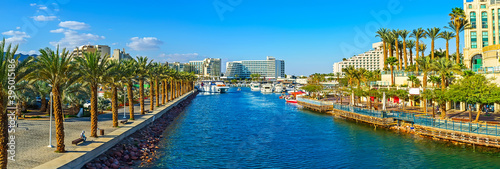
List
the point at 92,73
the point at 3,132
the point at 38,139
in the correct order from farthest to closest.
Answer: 1. the point at 92,73
2. the point at 38,139
3. the point at 3,132

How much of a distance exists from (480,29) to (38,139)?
269 ft

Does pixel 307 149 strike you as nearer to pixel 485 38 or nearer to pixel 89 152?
pixel 89 152

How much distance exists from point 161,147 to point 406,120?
3097 cm

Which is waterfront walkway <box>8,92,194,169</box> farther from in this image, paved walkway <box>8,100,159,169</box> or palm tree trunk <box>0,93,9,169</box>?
palm tree trunk <box>0,93,9,169</box>

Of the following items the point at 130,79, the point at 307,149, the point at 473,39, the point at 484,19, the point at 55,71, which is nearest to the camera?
the point at 55,71

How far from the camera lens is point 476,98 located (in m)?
32.4

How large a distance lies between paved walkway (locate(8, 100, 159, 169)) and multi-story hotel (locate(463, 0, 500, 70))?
2837 inches

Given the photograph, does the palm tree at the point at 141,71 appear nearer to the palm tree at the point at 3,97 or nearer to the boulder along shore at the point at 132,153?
the boulder along shore at the point at 132,153

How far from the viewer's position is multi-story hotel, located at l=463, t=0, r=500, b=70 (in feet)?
217

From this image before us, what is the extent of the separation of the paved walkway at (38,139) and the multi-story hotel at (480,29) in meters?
72.1

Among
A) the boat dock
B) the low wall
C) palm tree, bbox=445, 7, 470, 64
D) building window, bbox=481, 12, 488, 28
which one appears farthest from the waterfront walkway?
building window, bbox=481, 12, 488, 28

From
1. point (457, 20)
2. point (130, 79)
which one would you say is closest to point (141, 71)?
point (130, 79)

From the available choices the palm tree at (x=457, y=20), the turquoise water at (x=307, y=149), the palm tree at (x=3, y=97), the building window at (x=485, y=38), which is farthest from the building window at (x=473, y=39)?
the palm tree at (x=3, y=97)

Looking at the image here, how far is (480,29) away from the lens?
67.9 m
